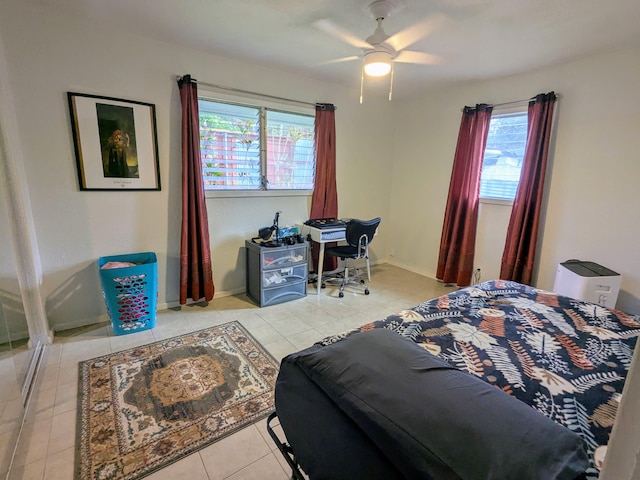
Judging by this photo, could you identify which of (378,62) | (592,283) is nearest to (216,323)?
(378,62)

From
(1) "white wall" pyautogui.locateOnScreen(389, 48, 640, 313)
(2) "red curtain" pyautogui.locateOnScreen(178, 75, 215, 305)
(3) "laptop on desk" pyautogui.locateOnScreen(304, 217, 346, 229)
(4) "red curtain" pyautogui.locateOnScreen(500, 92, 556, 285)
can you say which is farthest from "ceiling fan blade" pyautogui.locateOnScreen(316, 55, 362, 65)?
(4) "red curtain" pyautogui.locateOnScreen(500, 92, 556, 285)

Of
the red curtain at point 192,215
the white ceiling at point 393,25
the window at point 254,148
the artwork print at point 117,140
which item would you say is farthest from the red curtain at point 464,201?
the artwork print at point 117,140

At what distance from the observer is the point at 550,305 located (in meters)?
1.90

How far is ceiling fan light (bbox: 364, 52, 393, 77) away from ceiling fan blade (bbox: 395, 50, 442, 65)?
18.6 inches

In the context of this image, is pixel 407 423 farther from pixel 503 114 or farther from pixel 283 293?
pixel 503 114

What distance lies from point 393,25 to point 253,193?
199 centimetres

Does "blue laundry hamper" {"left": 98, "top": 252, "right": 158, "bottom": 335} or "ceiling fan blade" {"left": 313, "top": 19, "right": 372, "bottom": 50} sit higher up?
"ceiling fan blade" {"left": 313, "top": 19, "right": 372, "bottom": 50}

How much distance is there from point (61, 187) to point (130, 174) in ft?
1.61

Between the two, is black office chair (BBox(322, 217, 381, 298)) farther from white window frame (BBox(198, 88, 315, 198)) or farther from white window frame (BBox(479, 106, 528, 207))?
white window frame (BBox(479, 106, 528, 207))

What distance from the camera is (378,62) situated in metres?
2.29

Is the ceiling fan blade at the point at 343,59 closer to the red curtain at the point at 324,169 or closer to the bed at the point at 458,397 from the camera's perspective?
the red curtain at the point at 324,169

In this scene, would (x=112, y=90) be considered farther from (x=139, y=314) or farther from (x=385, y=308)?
(x=385, y=308)

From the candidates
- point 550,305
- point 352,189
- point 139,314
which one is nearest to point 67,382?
point 139,314

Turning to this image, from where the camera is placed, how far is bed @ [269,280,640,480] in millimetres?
717
